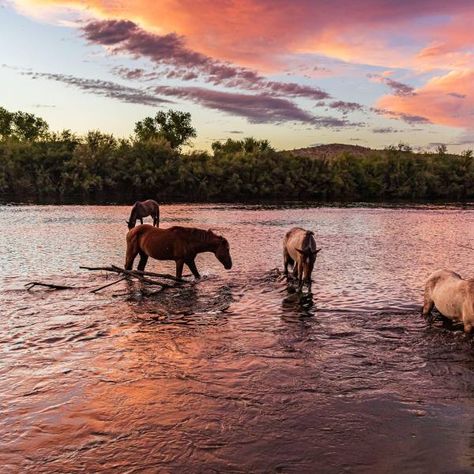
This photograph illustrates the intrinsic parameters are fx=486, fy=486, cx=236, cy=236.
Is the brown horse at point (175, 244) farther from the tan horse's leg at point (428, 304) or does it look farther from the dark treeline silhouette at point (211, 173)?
the dark treeline silhouette at point (211, 173)

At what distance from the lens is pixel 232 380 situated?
6992 mm

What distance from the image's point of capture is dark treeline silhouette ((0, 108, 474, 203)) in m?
82.8

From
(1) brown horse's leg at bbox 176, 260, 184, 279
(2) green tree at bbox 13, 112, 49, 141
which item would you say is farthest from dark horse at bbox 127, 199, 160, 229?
(2) green tree at bbox 13, 112, 49, 141

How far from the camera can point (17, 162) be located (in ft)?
277

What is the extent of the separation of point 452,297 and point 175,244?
7378 millimetres

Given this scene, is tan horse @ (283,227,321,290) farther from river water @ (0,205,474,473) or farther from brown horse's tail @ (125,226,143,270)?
brown horse's tail @ (125,226,143,270)

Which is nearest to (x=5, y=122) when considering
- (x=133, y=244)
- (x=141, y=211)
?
(x=141, y=211)

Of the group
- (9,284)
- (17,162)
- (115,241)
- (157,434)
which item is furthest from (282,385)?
(17,162)

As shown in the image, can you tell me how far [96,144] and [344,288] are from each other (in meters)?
83.1

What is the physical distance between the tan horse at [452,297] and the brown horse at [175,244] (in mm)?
6039

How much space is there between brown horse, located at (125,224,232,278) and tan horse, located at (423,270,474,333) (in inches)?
238

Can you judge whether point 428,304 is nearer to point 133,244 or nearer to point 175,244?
point 175,244

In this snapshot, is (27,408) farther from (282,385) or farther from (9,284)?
Result: (9,284)

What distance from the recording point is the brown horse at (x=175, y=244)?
13.6 metres
